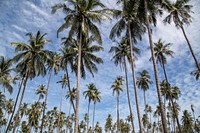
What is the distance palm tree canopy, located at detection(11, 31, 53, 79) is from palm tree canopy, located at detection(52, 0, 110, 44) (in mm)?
7659

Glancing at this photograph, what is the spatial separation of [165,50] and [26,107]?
5579 cm

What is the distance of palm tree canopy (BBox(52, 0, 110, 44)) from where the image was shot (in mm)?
17938

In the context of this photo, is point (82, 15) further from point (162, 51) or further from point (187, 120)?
point (187, 120)

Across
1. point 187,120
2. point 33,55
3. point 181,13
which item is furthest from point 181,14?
point 187,120

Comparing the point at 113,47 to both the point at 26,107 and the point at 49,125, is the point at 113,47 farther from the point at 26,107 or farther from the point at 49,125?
the point at 49,125

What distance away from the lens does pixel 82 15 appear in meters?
18.3

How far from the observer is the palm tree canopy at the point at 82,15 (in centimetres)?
1794

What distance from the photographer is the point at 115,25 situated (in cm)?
2312

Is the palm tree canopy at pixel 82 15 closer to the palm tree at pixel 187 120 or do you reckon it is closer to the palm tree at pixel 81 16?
the palm tree at pixel 81 16

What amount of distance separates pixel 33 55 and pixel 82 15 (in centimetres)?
1146

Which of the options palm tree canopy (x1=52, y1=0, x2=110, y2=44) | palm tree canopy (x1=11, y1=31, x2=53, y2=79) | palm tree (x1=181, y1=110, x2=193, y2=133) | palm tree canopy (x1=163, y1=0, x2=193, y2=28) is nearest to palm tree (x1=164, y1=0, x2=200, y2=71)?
palm tree canopy (x1=163, y1=0, x2=193, y2=28)

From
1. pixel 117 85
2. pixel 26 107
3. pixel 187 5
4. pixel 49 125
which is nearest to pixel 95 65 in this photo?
pixel 187 5

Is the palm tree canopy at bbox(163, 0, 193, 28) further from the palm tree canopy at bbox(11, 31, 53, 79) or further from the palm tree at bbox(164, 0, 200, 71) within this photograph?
the palm tree canopy at bbox(11, 31, 53, 79)

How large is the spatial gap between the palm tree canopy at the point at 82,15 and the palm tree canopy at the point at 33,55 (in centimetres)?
766
